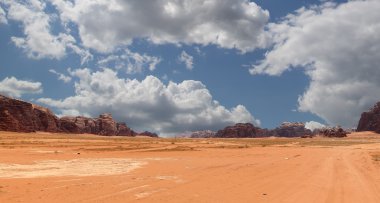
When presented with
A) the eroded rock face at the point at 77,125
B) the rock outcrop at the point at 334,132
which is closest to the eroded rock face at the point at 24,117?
the eroded rock face at the point at 77,125

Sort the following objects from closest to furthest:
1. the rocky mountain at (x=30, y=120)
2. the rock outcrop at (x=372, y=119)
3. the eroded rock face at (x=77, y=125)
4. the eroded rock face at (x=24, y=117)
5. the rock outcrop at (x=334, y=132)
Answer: the eroded rock face at (x=24, y=117)
the rocky mountain at (x=30, y=120)
the rock outcrop at (x=334, y=132)
the eroded rock face at (x=77, y=125)
the rock outcrop at (x=372, y=119)

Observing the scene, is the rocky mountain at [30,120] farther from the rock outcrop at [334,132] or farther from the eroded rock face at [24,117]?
the rock outcrop at [334,132]

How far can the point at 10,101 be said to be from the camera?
144 m

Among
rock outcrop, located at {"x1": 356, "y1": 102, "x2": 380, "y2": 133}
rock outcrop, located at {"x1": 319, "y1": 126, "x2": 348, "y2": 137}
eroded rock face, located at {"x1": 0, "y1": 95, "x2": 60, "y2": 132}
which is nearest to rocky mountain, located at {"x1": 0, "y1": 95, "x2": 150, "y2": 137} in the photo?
eroded rock face, located at {"x1": 0, "y1": 95, "x2": 60, "y2": 132}

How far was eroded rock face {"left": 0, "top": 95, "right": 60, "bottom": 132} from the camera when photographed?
5187 inches

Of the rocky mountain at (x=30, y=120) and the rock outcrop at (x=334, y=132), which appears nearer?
the rocky mountain at (x=30, y=120)

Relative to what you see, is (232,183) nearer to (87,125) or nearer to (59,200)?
(59,200)

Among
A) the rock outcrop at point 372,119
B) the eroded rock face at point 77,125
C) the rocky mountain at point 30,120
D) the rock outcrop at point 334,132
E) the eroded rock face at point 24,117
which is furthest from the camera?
the rock outcrop at point 372,119

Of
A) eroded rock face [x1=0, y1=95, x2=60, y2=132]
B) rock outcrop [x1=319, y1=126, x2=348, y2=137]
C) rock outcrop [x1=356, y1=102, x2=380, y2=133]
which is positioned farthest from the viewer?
rock outcrop [x1=356, y1=102, x2=380, y2=133]

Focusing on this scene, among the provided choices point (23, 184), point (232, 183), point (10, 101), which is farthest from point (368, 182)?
point (10, 101)

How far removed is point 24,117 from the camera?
482 ft

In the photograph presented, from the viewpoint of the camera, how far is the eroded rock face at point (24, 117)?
13175 centimetres

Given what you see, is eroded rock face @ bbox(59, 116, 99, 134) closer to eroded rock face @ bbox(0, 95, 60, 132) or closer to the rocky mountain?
the rocky mountain

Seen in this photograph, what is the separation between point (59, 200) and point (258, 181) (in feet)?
27.9
